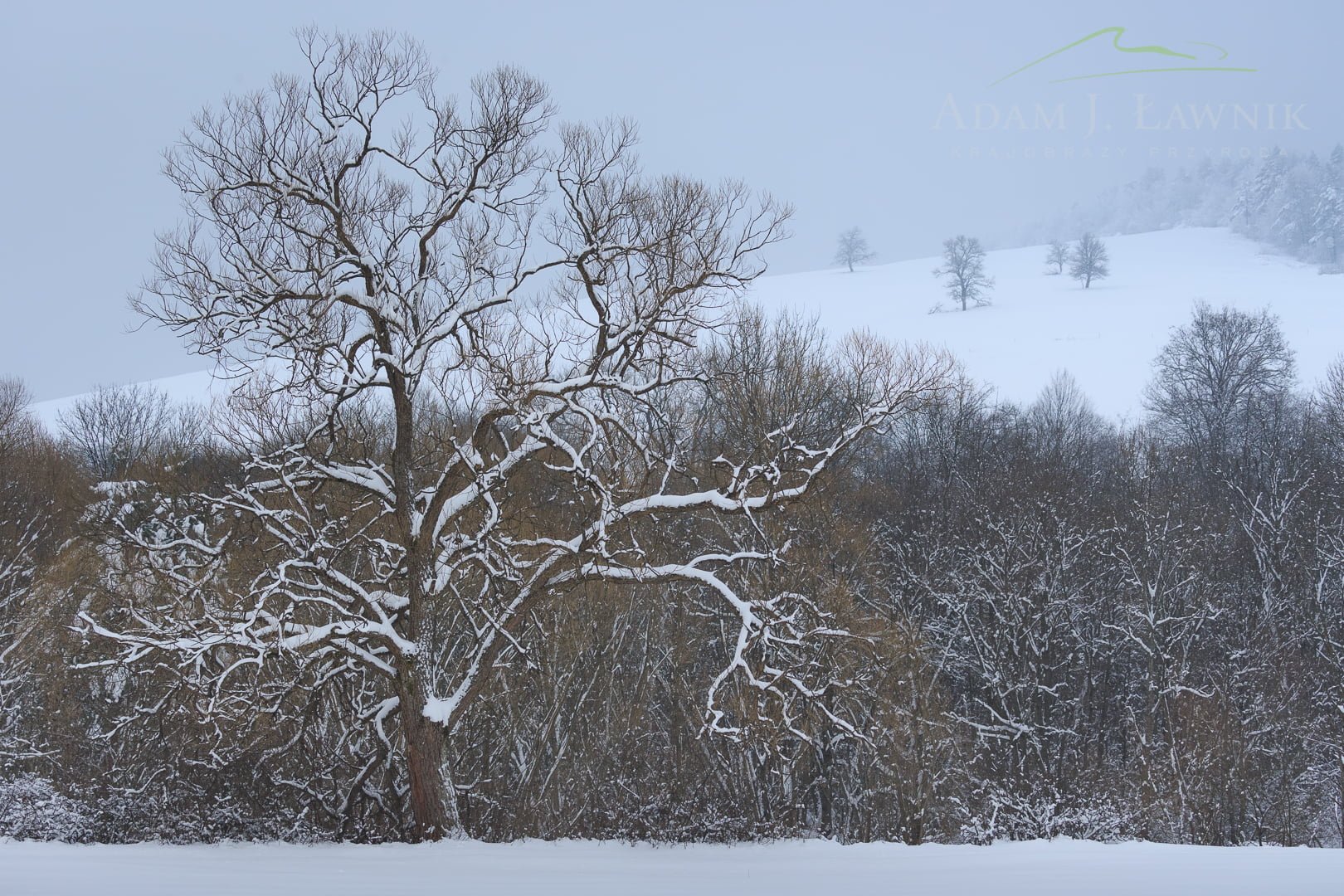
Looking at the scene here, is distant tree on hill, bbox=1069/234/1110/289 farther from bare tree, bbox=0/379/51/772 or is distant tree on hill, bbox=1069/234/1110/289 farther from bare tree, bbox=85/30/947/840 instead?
bare tree, bbox=85/30/947/840

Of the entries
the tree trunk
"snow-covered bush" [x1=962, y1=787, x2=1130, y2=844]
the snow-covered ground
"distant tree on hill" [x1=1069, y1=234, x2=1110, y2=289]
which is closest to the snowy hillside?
the snow-covered ground

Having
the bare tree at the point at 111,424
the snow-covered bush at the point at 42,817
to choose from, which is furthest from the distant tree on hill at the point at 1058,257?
the snow-covered bush at the point at 42,817

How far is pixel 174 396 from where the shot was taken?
70812mm

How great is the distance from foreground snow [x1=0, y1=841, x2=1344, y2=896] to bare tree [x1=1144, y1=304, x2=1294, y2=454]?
108 ft

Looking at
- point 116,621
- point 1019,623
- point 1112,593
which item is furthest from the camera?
point 1112,593

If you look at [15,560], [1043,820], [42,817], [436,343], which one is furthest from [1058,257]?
[42,817]

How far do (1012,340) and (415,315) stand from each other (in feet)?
233

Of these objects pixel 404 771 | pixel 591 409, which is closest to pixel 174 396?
pixel 404 771

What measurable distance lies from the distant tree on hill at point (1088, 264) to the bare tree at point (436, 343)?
93674 millimetres

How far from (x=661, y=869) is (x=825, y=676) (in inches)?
353

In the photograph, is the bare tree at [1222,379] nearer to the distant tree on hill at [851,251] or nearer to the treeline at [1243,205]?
the treeline at [1243,205]

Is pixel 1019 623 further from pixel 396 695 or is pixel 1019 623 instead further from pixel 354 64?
pixel 354 64

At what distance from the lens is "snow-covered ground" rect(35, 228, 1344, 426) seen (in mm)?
67438

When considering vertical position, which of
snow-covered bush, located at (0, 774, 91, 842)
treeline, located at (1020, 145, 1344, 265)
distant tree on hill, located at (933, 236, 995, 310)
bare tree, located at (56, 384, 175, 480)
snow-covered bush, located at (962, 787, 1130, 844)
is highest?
treeline, located at (1020, 145, 1344, 265)
